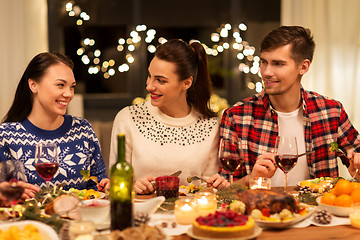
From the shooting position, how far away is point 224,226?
54.3 inches

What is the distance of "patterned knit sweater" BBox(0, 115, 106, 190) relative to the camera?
7.59ft

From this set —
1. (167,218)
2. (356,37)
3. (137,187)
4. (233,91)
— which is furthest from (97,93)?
(167,218)

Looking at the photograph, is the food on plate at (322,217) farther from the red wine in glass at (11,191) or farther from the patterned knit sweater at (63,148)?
the patterned knit sweater at (63,148)

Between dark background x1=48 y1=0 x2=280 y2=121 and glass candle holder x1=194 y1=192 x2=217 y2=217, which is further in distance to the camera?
dark background x1=48 y1=0 x2=280 y2=121

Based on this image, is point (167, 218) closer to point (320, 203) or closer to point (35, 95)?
point (320, 203)

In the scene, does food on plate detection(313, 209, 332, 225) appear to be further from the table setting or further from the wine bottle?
the wine bottle

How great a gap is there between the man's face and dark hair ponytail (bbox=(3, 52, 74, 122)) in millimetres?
1127

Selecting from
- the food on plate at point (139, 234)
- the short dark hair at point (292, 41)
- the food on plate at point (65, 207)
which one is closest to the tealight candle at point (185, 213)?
the food on plate at point (139, 234)

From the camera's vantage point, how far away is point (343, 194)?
5.51 feet

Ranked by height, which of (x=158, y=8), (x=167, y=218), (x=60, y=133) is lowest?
(x=167, y=218)

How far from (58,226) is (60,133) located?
3.39ft

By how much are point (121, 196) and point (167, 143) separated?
126 centimetres

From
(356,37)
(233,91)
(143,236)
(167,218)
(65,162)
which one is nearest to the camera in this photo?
(143,236)

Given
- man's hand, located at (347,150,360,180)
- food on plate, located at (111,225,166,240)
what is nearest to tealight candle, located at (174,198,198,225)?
food on plate, located at (111,225,166,240)
